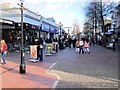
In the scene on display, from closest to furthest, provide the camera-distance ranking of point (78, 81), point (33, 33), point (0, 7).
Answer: point (78, 81), point (0, 7), point (33, 33)

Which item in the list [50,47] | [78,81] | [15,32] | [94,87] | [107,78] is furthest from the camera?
[15,32]

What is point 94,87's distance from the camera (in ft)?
34.5

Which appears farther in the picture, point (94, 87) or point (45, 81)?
point (45, 81)

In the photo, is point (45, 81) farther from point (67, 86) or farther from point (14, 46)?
point (14, 46)

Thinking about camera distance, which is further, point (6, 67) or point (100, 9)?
point (100, 9)

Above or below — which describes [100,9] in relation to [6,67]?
above

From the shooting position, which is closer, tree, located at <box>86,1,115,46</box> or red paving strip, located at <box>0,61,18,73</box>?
red paving strip, located at <box>0,61,18,73</box>

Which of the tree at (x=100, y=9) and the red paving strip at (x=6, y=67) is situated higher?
the tree at (x=100, y=9)

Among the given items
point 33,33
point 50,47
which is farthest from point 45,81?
point 33,33

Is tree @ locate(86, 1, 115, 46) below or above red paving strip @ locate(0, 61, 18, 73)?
above

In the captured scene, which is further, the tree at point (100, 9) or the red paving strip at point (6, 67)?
the tree at point (100, 9)

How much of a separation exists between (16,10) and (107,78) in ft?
112

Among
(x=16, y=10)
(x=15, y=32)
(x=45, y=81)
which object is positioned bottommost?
(x=45, y=81)

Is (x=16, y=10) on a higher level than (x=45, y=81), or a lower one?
higher
